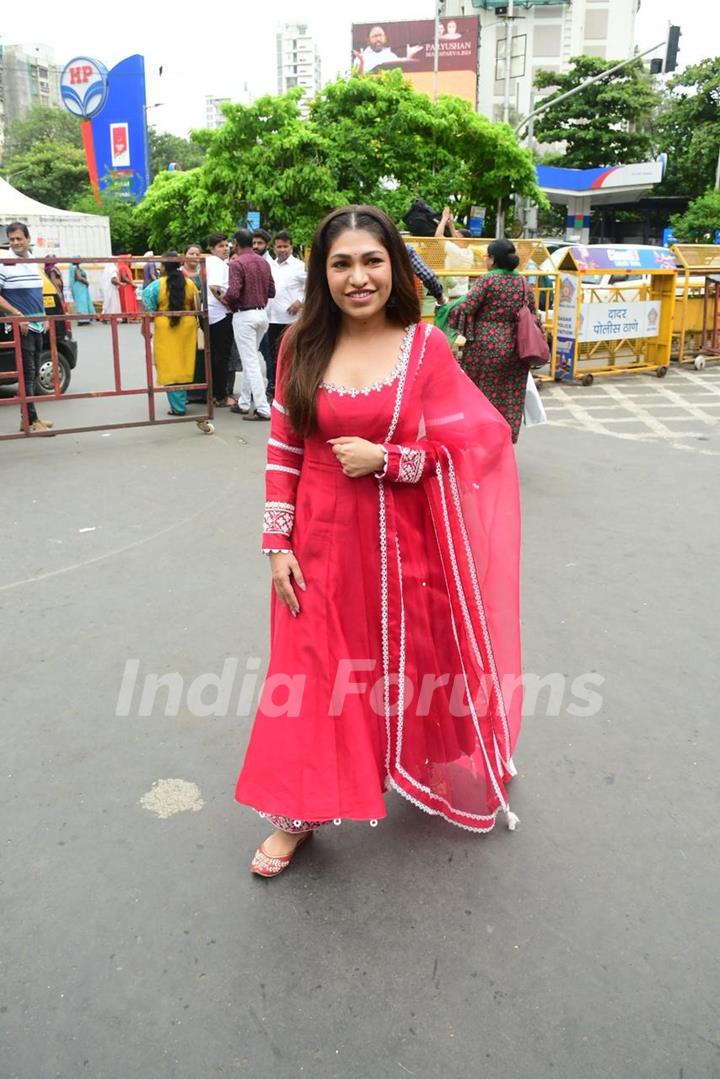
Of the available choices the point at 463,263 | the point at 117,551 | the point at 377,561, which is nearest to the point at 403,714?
the point at 377,561

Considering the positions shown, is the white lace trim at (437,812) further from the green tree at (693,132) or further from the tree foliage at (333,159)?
the green tree at (693,132)

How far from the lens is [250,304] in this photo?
9.15m

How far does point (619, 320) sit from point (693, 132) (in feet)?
115

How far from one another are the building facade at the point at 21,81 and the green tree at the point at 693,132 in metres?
65.9

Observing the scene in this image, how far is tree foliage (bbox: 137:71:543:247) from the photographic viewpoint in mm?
19453

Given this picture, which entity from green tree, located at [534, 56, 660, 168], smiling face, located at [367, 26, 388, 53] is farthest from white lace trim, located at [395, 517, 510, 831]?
smiling face, located at [367, 26, 388, 53]

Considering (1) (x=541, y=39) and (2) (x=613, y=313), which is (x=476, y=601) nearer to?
(2) (x=613, y=313)

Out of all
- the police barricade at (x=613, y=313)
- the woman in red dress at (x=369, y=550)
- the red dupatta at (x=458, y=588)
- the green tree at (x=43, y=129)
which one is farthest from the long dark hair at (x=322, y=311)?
the green tree at (x=43, y=129)

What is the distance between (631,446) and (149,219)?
17357 millimetres

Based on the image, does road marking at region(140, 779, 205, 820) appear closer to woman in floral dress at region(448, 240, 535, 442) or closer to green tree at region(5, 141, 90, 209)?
woman in floral dress at region(448, 240, 535, 442)

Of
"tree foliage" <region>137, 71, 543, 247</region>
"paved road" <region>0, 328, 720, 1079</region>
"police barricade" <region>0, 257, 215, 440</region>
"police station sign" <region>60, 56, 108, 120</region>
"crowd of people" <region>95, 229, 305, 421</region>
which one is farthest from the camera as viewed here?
"police station sign" <region>60, 56, 108, 120</region>

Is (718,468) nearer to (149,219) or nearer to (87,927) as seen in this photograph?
(87,927)

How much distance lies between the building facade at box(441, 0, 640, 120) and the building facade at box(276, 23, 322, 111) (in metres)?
116

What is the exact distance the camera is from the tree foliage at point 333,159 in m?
19.5
